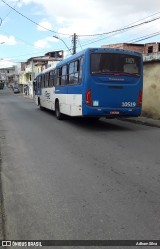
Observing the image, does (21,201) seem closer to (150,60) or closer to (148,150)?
(148,150)

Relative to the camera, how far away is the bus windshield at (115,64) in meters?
13.7

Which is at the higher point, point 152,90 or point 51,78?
point 51,78

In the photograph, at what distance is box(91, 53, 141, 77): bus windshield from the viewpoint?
13.7 m

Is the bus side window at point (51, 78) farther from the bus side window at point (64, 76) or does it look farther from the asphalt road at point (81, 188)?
the asphalt road at point (81, 188)

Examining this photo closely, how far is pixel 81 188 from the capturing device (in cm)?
639

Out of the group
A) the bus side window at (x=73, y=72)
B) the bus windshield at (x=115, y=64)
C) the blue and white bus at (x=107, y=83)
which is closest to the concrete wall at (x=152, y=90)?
the blue and white bus at (x=107, y=83)

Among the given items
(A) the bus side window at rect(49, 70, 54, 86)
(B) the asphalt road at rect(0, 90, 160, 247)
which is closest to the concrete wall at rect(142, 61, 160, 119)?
(A) the bus side window at rect(49, 70, 54, 86)

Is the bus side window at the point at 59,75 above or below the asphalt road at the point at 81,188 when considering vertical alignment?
above

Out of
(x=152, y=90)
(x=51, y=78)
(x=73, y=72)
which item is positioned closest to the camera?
(x=73, y=72)

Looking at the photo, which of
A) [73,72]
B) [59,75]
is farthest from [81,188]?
[59,75]

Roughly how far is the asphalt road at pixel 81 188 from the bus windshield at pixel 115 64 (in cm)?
317

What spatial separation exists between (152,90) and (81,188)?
13.7 meters

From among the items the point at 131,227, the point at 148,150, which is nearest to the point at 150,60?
the point at 148,150

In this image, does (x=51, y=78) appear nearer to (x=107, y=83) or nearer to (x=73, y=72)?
(x=73, y=72)
